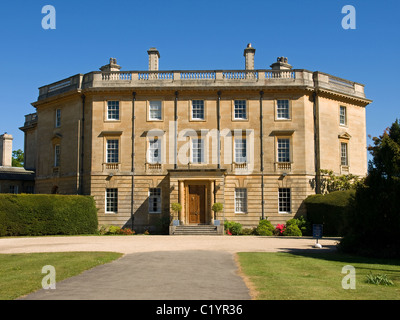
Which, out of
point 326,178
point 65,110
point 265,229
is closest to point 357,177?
point 326,178

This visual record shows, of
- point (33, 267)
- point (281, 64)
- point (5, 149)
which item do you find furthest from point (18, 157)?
point (33, 267)

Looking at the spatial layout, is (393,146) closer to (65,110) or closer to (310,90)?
(310,90)

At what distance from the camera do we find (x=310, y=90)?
34375mm

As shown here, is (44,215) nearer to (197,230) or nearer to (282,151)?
(197,230)

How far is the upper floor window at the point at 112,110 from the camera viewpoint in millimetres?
34719

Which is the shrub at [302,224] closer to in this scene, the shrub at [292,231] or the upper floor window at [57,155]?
the shrub at [292,231]

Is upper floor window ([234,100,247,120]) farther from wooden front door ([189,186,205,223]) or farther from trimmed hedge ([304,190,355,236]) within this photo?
trimmed hedge ([304,190,355,236])

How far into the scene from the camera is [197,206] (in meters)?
32.7

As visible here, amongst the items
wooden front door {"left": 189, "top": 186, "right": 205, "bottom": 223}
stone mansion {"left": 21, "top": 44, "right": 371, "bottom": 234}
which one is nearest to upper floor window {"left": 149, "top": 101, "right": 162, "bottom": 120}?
stone mansion {"left": 21, "top": 44, "right": 371, "bottom": 234}

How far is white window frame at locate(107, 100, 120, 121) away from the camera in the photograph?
114 ft

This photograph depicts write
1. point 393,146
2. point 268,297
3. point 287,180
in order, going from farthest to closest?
point 287,180, point 393,146, point 268,297

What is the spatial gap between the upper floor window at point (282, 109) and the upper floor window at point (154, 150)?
952 cm

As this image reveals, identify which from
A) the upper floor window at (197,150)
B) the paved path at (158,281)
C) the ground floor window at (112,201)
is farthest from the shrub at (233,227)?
the paved path at (158,281)

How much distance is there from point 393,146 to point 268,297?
35.6 ft
